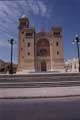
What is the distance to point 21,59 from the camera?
56844 millimetres

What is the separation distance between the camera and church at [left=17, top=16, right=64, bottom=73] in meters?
52.2

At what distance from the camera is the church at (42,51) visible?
52.2m

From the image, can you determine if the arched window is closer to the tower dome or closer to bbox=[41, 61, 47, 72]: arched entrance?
bbox=[41, 61, 47, 72]: arched entrance

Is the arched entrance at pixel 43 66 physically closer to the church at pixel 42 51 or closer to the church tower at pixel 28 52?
the church at pixel 42 51

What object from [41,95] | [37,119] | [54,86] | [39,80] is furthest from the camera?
[39,80]

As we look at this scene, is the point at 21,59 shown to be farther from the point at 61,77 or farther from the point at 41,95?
the point at 41,95

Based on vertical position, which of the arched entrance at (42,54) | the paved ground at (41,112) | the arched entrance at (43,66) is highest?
the arched entrance at (42,54)

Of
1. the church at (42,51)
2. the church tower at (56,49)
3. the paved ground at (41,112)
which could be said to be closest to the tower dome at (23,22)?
the church at (42,51)

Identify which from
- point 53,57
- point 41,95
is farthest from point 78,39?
point 41,95

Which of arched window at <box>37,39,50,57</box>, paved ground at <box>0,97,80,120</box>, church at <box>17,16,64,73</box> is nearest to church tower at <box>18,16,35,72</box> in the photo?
church at <box>17,16,64,73</box>

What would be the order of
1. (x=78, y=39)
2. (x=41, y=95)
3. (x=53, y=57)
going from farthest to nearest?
(x=53, y=57)
(x=78, y=39)
(x=41, y=95)

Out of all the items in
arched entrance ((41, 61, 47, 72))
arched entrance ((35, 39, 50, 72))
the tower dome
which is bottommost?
arched entrance ((41, 61, 47, 72))

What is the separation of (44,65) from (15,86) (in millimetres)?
35072

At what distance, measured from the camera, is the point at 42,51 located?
181 feet
